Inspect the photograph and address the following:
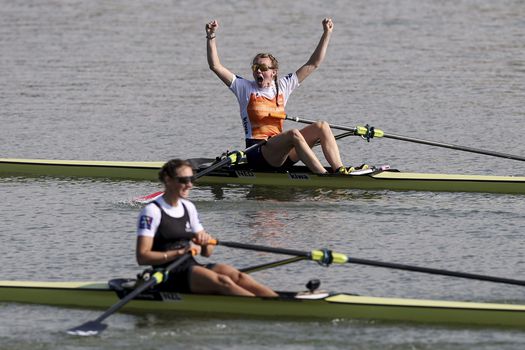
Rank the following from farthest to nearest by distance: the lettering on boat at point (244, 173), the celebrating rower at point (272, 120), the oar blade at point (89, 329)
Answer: the lettering on boat at point (244, 173) → the celebrating rower at point (272, 120) → the oar blade at point (89, 329)

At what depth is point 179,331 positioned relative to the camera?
A: 11.2 metres

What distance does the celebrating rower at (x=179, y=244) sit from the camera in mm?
11219

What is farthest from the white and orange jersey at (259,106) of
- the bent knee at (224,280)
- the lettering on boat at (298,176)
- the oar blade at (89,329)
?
the oar blade at (89,329)

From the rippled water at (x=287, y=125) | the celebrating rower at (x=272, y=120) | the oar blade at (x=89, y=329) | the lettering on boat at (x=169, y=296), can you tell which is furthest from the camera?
the celebrating rower at (x=272, y=120)

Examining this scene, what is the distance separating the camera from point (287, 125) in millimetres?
22531

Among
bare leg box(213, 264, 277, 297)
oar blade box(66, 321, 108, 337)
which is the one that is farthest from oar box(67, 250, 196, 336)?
bare leg box(213, 264, 277, 297)

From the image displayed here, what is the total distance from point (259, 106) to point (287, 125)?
5.83 m

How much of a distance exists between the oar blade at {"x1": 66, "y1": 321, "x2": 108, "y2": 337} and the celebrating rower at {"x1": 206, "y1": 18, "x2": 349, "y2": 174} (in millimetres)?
5839

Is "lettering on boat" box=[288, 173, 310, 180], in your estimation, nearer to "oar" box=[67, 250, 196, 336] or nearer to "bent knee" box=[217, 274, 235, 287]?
"bent knee" box=[217, 274, 235, 287]

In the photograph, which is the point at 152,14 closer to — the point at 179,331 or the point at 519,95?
the point at 519,95

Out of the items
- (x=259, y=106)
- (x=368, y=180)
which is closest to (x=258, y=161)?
(x=259, y=106)

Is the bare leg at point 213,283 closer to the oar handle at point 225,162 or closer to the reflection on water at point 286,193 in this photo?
the oar handle at point 225,162

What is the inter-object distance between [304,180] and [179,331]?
576 cm

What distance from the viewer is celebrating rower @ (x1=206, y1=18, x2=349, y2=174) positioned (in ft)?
53.8
